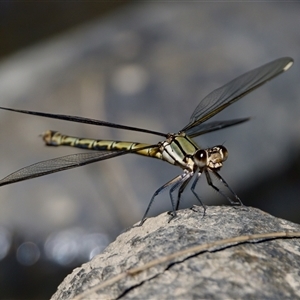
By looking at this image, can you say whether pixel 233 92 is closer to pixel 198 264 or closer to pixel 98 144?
pixel 98 144

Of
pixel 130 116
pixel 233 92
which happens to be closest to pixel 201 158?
pixel 233 92

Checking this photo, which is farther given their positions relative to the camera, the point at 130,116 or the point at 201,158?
the point at 130,116

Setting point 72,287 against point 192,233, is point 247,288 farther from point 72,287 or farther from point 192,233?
point 72,287

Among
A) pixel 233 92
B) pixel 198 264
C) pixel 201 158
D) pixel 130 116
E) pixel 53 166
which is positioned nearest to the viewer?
pixel 198 264

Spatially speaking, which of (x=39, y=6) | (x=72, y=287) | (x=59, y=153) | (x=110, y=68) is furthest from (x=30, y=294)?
(x=39, y=6)

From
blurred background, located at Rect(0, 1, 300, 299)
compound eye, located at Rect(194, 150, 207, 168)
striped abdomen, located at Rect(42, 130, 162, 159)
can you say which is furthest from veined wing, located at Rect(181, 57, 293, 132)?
blurred background, located at Rect(0, 1, 300, 299)

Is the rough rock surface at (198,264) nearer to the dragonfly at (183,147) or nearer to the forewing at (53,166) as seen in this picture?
the dragonfly at (183,147)
